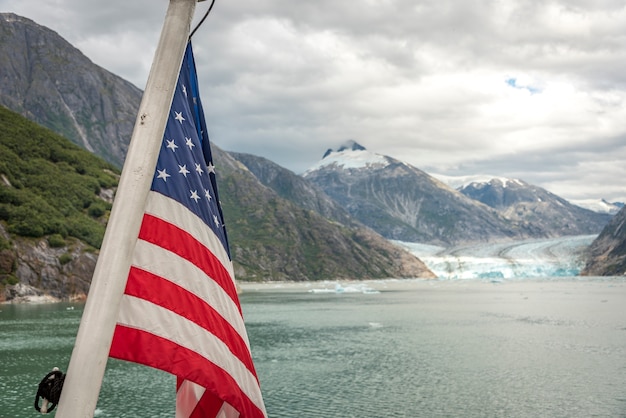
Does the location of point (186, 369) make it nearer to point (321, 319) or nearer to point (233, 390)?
point (233, 390)

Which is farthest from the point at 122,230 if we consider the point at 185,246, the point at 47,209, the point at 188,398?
the point at 47,209

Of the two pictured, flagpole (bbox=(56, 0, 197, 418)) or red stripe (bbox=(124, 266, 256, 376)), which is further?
red stripe (bbox=(124, 266, 256, 376))

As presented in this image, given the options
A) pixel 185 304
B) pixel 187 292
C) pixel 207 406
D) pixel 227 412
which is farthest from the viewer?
pixel 207 406


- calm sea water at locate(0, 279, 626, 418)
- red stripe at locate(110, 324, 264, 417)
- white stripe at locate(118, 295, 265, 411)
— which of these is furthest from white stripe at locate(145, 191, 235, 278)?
calm sea water at locate(0, 279, 626, 418)

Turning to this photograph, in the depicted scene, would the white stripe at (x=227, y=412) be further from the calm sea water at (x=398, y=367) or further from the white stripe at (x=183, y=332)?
the calm sea water at (x=398, y=367)

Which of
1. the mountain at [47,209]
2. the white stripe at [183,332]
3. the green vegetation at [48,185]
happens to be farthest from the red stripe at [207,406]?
the green vegetation at [48,185]

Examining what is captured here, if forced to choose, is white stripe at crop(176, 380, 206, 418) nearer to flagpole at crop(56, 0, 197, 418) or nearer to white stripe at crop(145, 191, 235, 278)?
white stripe at crop(145, 191, 235, 278)

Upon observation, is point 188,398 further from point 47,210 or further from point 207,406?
point 47,210
